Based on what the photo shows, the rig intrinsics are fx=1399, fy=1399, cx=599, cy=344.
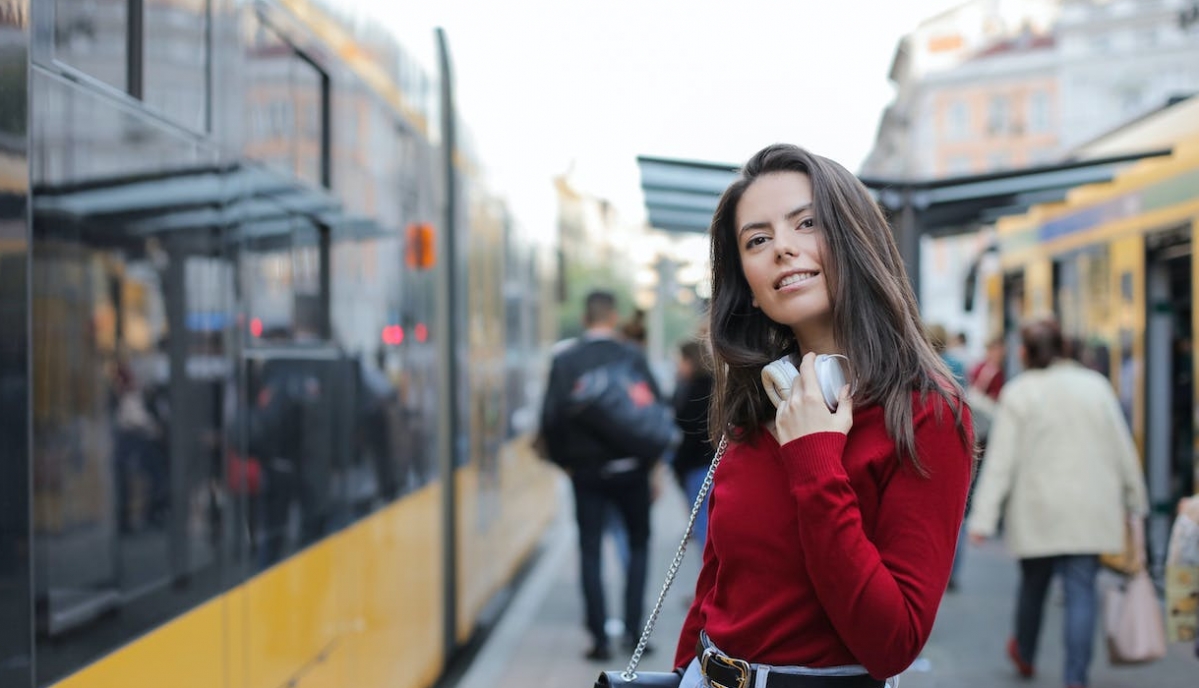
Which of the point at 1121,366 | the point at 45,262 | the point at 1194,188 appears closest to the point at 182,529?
the point at 45,262

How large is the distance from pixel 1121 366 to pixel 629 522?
4.37 m

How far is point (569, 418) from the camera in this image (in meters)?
7.48

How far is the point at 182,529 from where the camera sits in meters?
3.08

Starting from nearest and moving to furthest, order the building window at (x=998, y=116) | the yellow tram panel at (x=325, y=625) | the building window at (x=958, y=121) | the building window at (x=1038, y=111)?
the yellow tram panel at (x=325, y=625) < the building window at (x=1038, y=111) < the building window at (x=998, y=116) < the building window at (x=958, y=121)

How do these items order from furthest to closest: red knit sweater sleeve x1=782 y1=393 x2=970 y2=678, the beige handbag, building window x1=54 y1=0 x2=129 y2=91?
the beige handbag, building window x1=54 y1=0 x2=129 y2=91, red knit sweater sleeve x1=782 y1=393 x2=970 y2=678

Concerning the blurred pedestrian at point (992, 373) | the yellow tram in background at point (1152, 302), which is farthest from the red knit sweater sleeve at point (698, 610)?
the blurred pedestrian at point (992, 373)

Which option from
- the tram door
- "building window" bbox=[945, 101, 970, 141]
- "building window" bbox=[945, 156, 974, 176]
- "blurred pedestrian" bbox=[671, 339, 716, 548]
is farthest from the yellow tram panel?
"building window" bbox=[945, 156, 974, 176]

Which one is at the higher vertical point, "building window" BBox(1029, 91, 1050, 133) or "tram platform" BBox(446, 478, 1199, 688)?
"building window" BBox(1029, 91, 1050, 133)

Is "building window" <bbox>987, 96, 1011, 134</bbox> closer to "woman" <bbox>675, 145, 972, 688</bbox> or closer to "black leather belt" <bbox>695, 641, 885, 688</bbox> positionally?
"woman" <bbox>675, 145, 972, 688</bbox>

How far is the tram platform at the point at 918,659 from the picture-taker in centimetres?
688

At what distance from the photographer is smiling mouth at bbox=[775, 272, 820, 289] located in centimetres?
209

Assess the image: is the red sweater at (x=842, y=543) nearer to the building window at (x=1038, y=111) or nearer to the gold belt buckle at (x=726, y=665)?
the gold belt buckle at (x=726, y=665)

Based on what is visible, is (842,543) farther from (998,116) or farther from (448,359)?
(998,116)

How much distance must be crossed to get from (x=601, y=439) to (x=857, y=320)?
5437mm
